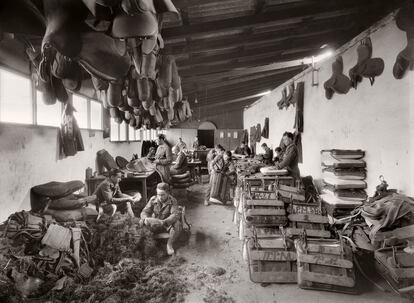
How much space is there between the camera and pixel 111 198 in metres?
5.50

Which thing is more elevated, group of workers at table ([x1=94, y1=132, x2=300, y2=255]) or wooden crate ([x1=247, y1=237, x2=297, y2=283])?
group of workers at table ([x1=94, y1=132, x2=300, y2=255])

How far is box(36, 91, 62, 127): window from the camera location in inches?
173

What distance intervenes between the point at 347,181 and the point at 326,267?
1.78 m

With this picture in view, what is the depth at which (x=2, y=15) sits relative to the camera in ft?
3.68

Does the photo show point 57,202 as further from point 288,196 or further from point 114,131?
point 114,131

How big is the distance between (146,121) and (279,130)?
18.9ft

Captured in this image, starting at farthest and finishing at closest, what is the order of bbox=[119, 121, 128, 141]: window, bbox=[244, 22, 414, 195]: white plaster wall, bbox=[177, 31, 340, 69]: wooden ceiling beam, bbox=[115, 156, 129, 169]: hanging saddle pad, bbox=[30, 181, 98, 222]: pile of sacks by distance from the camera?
bbox=[119, 121, 128, 141]: window
bbox=[115, 156, 129, 169]: hanging saddle pad
bbox=[177, 31, 340, 69]: wooden ceiling beam
bbox=[30, 181, 98, 222]: pile of sacks
bbox=[244, 22, 414, 195]: white plaster wall

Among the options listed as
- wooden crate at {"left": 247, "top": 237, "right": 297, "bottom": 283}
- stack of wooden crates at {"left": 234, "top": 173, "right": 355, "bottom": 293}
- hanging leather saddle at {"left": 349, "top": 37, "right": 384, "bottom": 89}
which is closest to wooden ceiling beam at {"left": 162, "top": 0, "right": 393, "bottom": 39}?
hanging leather saddle at {"left": 349, "top": 37, "right": 384, "bottom": 89}

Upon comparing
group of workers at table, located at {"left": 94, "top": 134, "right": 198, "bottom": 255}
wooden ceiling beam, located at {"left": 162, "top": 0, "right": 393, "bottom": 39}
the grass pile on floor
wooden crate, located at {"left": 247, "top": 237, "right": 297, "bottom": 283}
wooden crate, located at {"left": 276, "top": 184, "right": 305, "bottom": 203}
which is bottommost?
the grass pile on floor

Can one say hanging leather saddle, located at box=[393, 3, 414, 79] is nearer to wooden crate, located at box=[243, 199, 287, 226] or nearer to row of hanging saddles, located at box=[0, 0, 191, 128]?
wooden crate, located at box=[243, 199, 287, 226]

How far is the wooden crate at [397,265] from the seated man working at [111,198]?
4209mm

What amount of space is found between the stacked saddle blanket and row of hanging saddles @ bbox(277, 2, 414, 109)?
3.89 feet

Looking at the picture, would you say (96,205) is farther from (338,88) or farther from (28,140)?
(338,88)

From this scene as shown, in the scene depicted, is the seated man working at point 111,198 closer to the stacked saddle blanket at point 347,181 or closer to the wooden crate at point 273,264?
the wooden crate at point 273,264
